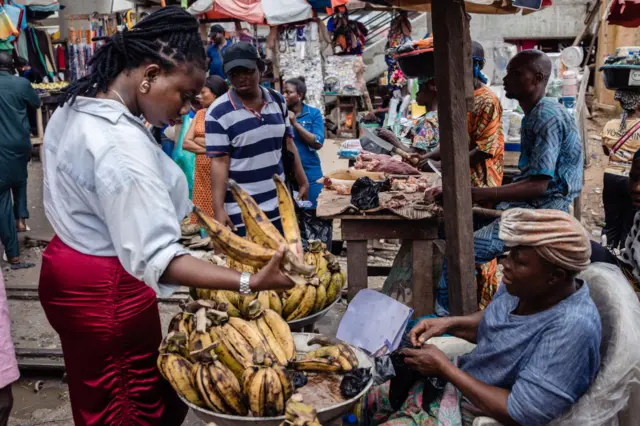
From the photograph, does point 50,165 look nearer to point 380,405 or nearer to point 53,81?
point 380,405

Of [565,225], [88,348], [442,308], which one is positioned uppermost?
[565,225]

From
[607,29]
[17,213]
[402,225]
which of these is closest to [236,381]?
[402,225]

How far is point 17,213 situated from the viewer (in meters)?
7.91

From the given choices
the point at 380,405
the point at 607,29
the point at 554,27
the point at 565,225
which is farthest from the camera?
the point at 554,27

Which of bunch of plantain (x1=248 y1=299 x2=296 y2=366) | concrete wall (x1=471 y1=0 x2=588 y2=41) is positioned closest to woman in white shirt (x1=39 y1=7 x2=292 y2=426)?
bunch of plantain (x1=248 y1=299 x2=296 y2=366)

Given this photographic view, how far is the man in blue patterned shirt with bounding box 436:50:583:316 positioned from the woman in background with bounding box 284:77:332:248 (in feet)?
6.11

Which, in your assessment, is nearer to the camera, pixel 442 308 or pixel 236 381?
pixel 236 381

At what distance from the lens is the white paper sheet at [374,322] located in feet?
9.27

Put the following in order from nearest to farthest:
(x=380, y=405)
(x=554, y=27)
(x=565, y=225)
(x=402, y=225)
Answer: (x=565, y=225), (x=380, y=405), (x=402, y=225), (x=554, y=27)

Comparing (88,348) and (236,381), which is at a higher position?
(88,348)

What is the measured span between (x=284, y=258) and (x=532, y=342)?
39.1 inches

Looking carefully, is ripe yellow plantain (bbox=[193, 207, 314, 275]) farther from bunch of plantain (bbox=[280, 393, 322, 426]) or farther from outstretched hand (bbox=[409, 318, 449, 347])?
outstretched hand (bbox=[409, 318, 449, 347])

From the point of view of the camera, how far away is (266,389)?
210 cm

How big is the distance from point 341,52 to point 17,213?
28.0ft
